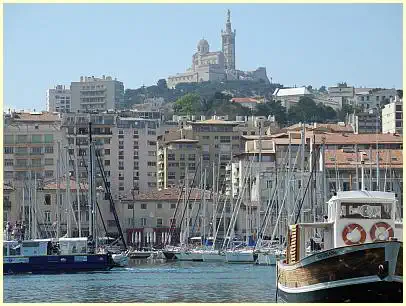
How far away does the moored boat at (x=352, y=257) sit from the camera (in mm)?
34031

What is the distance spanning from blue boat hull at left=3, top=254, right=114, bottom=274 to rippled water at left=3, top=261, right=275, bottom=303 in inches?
44.9

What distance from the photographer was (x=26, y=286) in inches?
2309

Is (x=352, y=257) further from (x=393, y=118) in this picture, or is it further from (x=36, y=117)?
(x=393, y=118)

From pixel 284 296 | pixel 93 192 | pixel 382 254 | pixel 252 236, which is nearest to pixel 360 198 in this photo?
pixel 382 254

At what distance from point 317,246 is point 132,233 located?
7800 cm

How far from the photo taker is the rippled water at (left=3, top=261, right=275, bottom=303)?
4853 cm

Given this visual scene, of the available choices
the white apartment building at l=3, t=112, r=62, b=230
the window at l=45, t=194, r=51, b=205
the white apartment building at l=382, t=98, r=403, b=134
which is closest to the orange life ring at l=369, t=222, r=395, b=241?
the window at l=45, t=194, r=51, b=205

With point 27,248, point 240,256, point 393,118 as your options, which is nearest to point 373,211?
point 27,248

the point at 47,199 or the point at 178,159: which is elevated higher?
the point at 178,159

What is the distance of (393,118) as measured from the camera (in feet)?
527

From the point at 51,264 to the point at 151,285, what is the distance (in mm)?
13641

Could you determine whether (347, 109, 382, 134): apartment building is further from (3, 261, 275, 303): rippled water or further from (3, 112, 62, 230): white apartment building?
(3, 261, 275, 303): rippled water

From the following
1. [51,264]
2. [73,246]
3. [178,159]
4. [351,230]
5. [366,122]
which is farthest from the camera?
[366,122]

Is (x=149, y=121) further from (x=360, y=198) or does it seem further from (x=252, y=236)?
(x=360, y=198)
